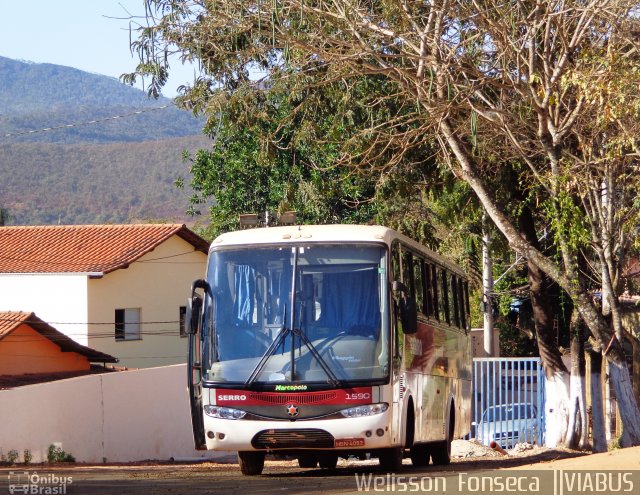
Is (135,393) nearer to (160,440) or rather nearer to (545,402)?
(160,440)

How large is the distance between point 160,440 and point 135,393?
5.05 ft

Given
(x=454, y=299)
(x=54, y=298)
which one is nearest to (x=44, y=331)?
(x=54, y=298)

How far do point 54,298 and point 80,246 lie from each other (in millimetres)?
3776

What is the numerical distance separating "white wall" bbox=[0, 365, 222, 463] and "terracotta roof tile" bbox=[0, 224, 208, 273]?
448 inches

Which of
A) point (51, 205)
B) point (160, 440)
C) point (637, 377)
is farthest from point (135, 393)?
point (51, 205)

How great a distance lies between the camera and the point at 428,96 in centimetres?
1612

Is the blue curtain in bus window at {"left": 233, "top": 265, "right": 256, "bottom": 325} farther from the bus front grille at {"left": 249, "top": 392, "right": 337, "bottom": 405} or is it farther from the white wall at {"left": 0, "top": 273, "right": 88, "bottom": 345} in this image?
the white wall at {"left": 0, "top": 273, "right": 88, "bottom": 345}

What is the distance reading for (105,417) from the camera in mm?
21750

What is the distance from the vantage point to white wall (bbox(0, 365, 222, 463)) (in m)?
18.7

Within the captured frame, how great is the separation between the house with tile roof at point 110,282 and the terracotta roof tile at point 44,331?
523 centimetres

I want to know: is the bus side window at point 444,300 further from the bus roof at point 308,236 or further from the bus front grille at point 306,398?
the bus front grille at point 306,398

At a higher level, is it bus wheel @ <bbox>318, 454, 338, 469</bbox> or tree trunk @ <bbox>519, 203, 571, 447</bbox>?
tree trunk @ <bbox>519, 203, 571, 447</bbox>

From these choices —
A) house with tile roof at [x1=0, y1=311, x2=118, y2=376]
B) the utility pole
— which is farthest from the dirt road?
the utility pole

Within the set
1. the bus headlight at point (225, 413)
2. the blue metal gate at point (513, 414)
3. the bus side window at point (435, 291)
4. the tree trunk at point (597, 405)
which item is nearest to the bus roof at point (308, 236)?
→ the bus headlight at point (225, 413)
